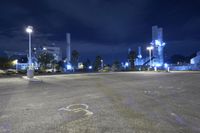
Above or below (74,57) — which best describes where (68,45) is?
above

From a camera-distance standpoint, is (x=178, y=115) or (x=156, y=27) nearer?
(x=178, y=115)

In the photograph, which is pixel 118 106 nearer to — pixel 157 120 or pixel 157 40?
pixel 157 120

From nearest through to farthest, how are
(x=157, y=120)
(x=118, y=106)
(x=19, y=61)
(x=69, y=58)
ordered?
(x=157, y=120) → (x=118, y=106) → (x=69, y=58) → (x=19, y=61)

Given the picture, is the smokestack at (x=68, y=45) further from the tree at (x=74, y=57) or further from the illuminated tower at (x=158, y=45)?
the illuminated tower at (x=158, y=45)

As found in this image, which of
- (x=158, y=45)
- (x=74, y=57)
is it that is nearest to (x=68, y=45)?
(x=74, y=57)

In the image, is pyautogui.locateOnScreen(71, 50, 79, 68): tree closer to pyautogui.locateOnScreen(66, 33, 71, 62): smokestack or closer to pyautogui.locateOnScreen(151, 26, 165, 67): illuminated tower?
pyautogui.locateOnScreen(66, 33, 71, 62): smokestack

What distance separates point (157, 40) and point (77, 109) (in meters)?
120

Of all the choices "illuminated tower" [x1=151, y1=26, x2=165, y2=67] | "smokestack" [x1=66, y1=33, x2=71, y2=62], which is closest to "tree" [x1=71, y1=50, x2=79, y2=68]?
"smokestack" [x1=66, y1=33, x2=71, y2=62]

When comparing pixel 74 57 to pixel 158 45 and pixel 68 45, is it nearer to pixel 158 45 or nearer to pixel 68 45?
pixel 68 45

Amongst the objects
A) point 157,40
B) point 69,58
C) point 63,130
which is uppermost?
point 157,40

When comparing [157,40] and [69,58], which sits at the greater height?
[157,40]

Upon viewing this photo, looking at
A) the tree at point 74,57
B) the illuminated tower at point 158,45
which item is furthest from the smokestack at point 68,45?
the illuminated tower at point 158,45

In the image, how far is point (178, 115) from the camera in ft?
27.2

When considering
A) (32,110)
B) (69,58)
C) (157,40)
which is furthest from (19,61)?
(32,110)
